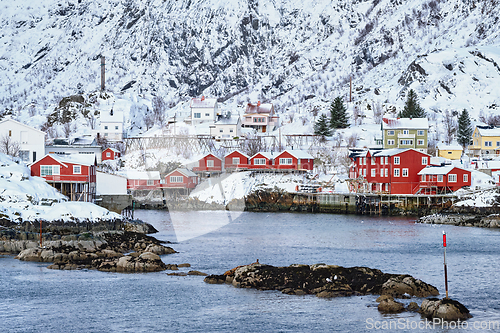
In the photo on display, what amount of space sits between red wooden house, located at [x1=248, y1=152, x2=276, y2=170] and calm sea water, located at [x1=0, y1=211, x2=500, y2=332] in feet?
139

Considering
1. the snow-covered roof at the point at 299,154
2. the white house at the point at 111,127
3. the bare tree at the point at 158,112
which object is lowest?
the snow-covered roof at the point at 299,154

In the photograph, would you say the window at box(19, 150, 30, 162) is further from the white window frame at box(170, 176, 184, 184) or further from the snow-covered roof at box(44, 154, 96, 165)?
the white window frame at box(170, 176, 184, 184)

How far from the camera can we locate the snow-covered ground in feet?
158

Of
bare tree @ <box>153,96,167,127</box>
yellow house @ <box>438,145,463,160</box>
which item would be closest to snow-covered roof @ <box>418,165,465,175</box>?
yellow house @ <box>438,145,463,160</box>

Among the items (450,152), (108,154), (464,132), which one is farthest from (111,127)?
(464,132)

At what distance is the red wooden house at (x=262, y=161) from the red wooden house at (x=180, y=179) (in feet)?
29.3

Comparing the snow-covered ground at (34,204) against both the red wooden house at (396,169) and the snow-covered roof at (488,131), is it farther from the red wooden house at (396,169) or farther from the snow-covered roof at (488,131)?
the snow-covered roof at (488,131)

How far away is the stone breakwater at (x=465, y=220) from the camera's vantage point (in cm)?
6625

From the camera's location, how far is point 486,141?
104 meters

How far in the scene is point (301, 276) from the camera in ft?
104

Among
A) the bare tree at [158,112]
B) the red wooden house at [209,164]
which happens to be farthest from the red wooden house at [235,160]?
the bare tree at [158,112]

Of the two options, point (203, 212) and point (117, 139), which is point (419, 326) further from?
Result: point (117, 139)

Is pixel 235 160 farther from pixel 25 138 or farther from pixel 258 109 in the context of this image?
pixel 258 109

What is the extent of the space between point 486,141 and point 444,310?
84340mm
